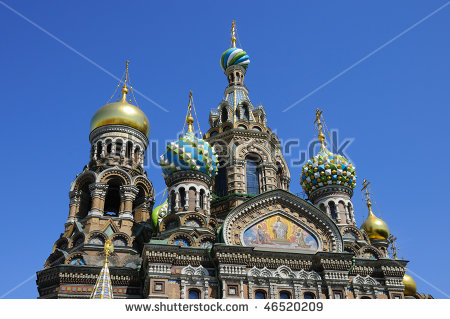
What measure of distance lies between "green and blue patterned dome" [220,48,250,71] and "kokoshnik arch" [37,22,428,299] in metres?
1.97

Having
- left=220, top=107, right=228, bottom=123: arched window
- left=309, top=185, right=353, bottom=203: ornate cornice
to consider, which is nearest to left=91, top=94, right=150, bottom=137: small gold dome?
left=220, top=107, right=228, bottom=123: arched window

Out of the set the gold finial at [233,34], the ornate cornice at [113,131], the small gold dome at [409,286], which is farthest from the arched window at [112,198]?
the small gold dome at [409,286]

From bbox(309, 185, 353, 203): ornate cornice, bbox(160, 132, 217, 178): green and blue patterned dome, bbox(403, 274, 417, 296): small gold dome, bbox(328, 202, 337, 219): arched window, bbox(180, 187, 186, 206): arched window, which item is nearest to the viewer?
bbox(180, 187, 186, 206): arched window

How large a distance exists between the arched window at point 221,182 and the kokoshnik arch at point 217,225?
54 millimetres

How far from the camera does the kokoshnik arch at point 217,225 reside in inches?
601

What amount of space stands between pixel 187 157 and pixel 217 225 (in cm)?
283

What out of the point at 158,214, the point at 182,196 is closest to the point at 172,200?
the point at 182,196

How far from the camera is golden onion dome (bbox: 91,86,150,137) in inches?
886

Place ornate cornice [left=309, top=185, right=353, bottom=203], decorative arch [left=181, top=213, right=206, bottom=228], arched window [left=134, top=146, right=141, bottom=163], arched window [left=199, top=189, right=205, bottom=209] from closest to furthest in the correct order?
decorative arch [left=181, top=213, right=206, bottom=228], arched window [left=199, top=189, right=205, bottom=209], ornate cornice [left=309, top=185, right=353, bottom=203], arched window [left=134, top=146, right=141, bottom=163]

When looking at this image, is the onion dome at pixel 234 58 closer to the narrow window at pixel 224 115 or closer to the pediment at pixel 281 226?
the narrow window at pixel 224 115

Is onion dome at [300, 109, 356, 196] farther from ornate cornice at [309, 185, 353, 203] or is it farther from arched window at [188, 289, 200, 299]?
arched window at [188, 289, 200, 299]

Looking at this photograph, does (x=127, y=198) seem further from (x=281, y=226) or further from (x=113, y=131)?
(x=281, y=226)
